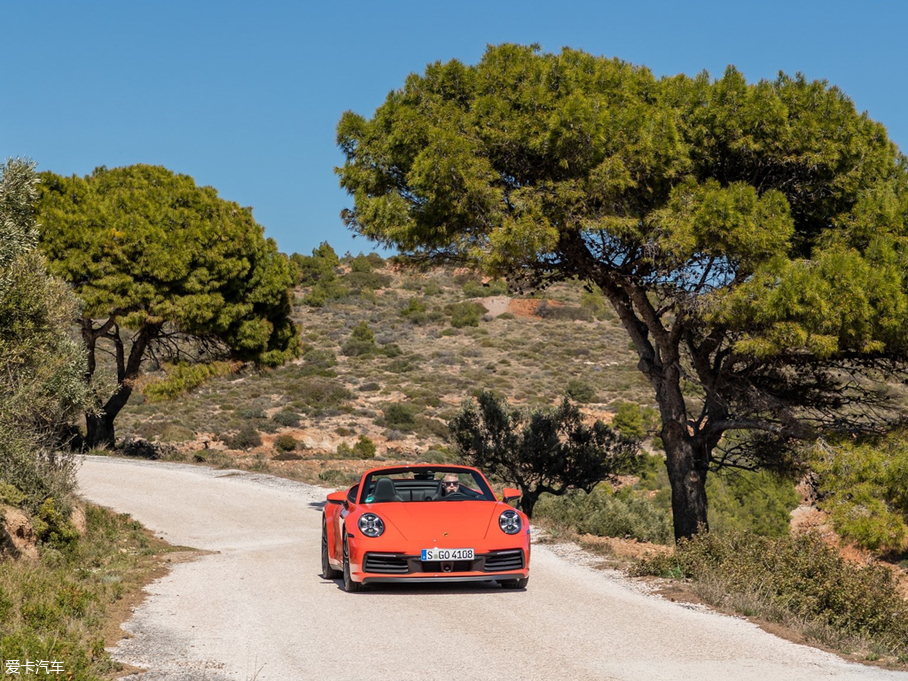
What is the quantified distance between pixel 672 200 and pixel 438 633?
10262 mm

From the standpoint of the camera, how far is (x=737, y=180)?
17672mm

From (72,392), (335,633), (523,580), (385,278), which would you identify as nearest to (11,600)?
(335,633)

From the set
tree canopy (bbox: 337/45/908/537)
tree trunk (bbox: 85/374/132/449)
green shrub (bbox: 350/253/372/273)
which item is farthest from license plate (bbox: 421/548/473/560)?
green shrub (bbox: 350/253/372/273)

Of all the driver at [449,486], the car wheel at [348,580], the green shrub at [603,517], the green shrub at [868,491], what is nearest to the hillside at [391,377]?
the green shrub at [603,517]

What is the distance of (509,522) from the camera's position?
10.8m

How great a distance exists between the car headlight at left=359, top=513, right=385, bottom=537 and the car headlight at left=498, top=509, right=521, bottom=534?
132 centimetres

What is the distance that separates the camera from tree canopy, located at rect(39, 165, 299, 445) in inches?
1166

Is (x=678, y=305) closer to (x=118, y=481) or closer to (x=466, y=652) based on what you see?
(x=466, y=652)

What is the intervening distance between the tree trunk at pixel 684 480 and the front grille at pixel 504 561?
8279 millimetres

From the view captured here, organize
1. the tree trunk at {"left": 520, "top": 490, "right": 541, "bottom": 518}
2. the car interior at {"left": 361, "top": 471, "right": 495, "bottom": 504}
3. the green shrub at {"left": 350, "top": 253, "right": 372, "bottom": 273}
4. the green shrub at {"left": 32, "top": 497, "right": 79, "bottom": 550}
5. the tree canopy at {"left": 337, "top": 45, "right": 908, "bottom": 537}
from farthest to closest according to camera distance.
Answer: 1. the green shrub at {"left": 350, "top": 253, "right": 372, "bottom": 273}
2. the tree trunk at {"left": 520, "top": 490, "right": 541, "bottom": 518}
3. the tree canopy at {"left": 337, "top": 45, "right": 908, "bottom": 537}
4. the green shrub at {"left": 32, "top": 497, "right": 79, "bottom": 550}
5. the car interior at {"left": 361, "top": 471, "right": 495, "bottom": 504}

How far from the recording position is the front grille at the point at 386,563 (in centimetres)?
1034

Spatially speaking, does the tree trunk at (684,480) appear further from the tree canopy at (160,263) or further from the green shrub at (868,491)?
the tree canopy at (160,263)

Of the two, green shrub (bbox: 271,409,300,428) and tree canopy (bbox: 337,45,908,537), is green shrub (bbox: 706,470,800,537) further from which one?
green shrub (bbox: 271,409,300,428)

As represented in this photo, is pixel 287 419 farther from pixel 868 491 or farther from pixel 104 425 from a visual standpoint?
pixel 868 491
